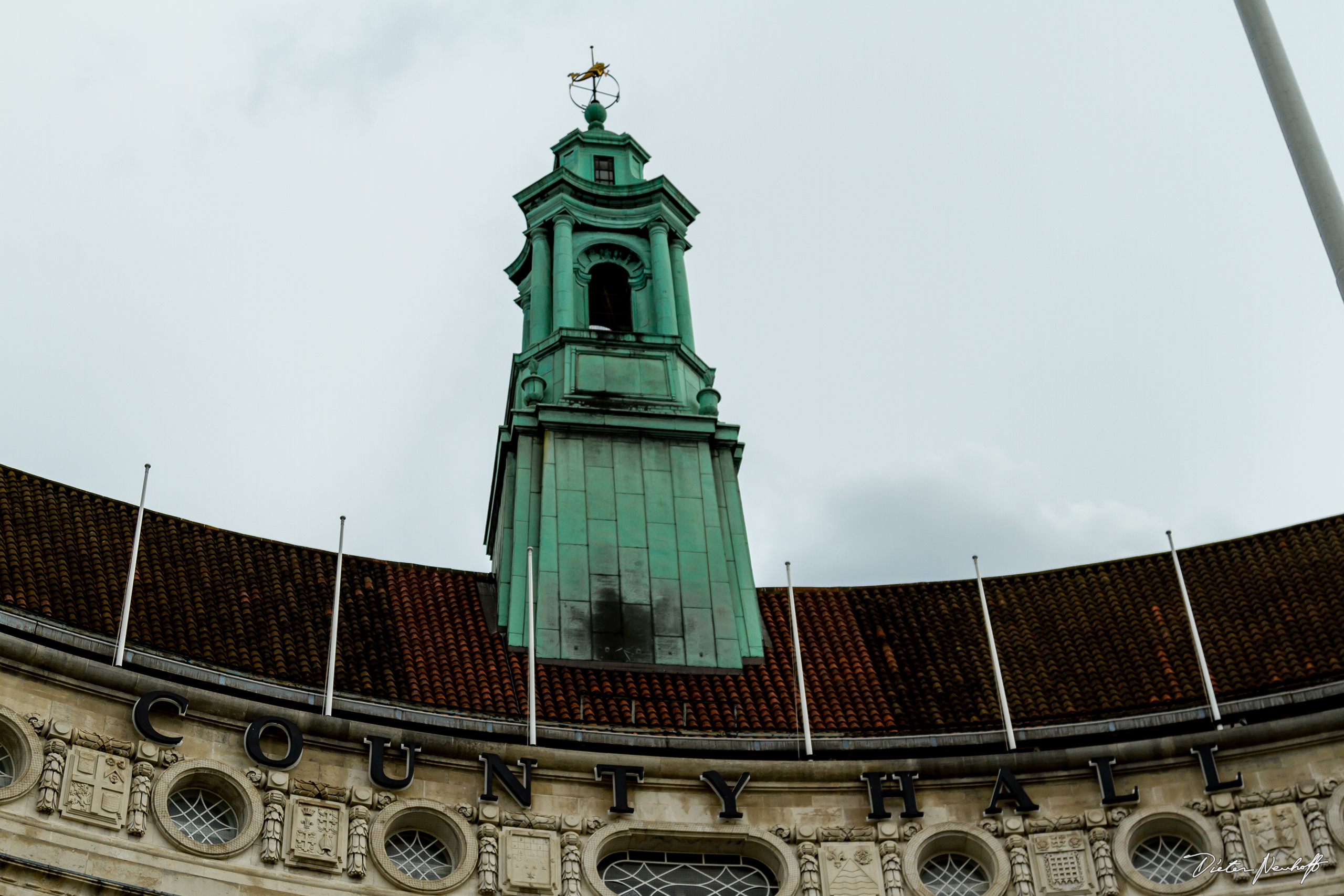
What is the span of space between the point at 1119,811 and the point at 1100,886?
1.41 meters

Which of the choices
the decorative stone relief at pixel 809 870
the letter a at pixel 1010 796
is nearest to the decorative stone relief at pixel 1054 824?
the letter a at pixel 1010 796

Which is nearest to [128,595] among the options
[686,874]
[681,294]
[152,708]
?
[152,708]

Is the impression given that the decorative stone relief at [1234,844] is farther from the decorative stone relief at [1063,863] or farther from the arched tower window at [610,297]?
the arched tower window at [610,297]

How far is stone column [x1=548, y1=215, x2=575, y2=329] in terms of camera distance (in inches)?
1778

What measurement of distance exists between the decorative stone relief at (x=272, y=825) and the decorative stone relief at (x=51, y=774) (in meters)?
2.93

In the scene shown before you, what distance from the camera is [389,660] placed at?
36656 mm

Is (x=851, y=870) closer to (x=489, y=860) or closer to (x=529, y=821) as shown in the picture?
(x=529, y=821)

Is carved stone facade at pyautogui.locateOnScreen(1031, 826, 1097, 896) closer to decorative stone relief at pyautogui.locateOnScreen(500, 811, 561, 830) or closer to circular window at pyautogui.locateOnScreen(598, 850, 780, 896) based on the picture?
circular window at pyautogui.locateOnScreen(598, 850, 780, 896)

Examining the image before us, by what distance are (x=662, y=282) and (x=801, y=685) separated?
14036 millimetres

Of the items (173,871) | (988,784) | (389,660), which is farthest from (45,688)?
(988,784)

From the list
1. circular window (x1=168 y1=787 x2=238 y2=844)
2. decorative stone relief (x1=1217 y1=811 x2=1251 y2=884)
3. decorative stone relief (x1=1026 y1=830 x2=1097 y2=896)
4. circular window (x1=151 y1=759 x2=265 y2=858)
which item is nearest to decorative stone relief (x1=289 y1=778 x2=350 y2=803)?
circular window (x1=151 y1=759 x2=265 y2=858)

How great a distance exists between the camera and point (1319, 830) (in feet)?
106

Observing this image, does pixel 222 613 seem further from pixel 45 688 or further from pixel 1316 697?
pixel 1316 697

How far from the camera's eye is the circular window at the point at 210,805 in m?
30.7
